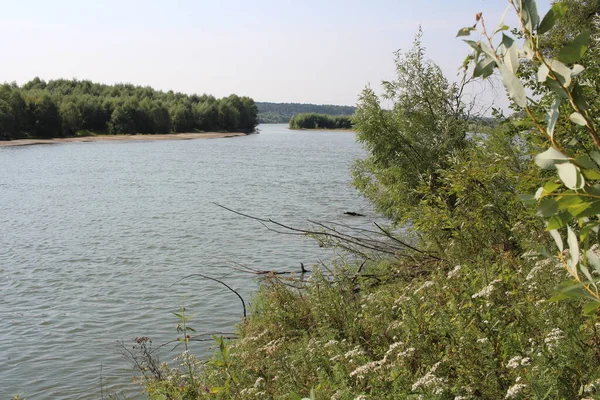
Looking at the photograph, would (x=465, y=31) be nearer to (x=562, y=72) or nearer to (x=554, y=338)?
(x=562, y=72)

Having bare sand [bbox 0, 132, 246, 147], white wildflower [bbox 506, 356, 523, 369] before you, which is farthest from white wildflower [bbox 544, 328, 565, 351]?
bare sand [bbox 0, 132, 246, 147]

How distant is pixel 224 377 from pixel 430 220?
4456 mm

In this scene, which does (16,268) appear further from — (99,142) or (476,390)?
(99,142)

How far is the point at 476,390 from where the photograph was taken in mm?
4078

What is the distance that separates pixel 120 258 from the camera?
17.2 m

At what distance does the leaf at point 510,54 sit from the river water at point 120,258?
852cm

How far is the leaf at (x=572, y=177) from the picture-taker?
3.40 feet

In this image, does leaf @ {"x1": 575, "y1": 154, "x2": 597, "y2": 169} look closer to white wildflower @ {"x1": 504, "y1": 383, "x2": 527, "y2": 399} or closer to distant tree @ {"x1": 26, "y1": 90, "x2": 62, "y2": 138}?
white wildflower @ {"x1": 504, "y1": 383, "x2": 527, "y2": 399}

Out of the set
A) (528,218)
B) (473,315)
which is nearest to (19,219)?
(528,218)

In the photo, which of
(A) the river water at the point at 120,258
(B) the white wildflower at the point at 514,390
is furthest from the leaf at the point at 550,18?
(A) the river water at the point at 120,258

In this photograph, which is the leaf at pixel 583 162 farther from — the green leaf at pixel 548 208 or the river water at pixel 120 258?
the river water at pixel 120 258

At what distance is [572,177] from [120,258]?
56.3ft

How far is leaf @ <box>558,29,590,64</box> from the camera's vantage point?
3.60 ft

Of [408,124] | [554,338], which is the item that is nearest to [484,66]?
[554,338]
